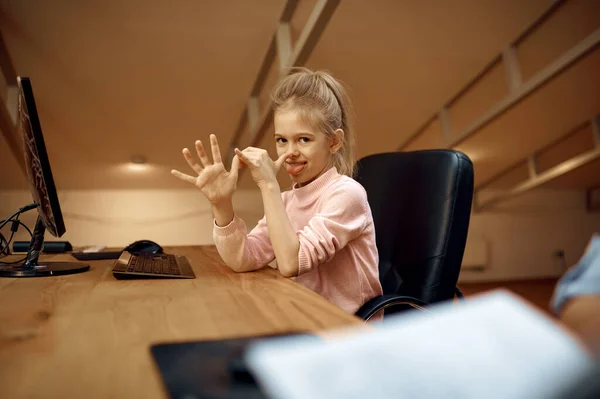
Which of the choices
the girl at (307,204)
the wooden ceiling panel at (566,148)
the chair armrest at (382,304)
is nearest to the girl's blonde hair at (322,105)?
the girl at (307,204)

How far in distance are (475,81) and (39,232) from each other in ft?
11.6

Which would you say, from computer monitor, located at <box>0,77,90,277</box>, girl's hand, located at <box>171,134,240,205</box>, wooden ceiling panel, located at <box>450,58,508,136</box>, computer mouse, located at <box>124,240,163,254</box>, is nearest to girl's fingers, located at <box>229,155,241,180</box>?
girl's hand, located at <box>171,134,240,205</box>

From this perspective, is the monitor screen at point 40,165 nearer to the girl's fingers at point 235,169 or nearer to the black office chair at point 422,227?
the girl's fingers at point 235,169

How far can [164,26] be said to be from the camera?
316 cm

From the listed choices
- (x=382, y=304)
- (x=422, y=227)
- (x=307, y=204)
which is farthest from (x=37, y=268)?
(x=422, y=227)

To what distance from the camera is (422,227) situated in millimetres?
1233

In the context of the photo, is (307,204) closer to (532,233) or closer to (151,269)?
(151,269)

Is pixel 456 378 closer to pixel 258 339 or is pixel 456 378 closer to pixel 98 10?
pixel 258 339

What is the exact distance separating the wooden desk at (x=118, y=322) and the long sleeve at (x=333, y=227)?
101 mm

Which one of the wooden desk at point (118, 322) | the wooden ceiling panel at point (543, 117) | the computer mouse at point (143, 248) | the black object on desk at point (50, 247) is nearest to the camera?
the wooden desk at point (118, 322)

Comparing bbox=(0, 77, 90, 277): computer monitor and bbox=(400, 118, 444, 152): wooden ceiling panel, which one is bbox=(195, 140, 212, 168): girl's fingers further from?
bbox=(400, 118, 444, 152): wooden ceiling panel

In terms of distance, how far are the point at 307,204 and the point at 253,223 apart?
425cm

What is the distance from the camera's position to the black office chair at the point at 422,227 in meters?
1.17

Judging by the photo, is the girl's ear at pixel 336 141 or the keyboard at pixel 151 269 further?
the girl's ear at pixel 336 141
